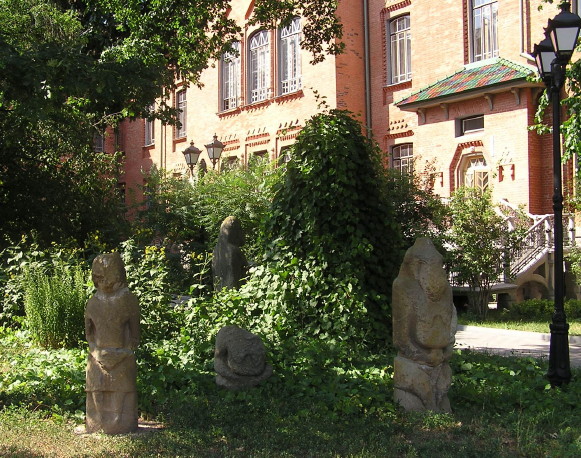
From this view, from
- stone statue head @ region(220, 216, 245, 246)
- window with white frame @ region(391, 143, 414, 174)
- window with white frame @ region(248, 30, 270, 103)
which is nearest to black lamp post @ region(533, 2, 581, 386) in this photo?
stone statue head @ region(220, 216, 245, 246)

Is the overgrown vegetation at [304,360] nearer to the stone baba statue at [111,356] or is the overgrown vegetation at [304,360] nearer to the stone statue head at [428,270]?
the stone baba statue at [111,356]

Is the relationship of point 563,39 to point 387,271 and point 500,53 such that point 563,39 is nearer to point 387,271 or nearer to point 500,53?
point 387,271

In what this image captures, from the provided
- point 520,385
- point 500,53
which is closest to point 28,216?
point 520,385

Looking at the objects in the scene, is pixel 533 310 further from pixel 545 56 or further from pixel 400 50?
pixel 400 50

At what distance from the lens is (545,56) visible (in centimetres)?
860

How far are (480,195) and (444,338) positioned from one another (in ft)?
35.0

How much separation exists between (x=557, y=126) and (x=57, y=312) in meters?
7.43

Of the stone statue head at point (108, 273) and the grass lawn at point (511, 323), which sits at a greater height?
the stone statue head at point (108, 273)

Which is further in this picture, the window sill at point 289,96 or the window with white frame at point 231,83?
the window with white frame at point 231,83

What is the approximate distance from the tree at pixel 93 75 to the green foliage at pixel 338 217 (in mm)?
3475

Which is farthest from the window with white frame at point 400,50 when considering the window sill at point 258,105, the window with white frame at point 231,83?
the window with white frame at point 231,83

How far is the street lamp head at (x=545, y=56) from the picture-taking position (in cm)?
856

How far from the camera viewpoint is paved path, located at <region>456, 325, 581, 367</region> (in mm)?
10798

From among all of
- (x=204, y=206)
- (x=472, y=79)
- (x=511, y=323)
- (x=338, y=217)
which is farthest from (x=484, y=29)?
(x=338, y=217)
